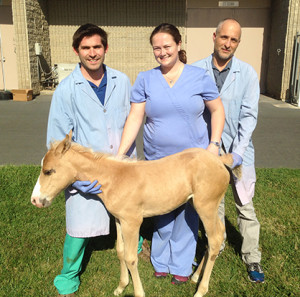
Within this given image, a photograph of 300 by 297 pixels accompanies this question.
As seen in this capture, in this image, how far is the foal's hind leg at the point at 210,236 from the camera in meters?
2.78

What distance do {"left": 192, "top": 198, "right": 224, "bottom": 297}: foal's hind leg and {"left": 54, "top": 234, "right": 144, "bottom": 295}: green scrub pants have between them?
3.72ft

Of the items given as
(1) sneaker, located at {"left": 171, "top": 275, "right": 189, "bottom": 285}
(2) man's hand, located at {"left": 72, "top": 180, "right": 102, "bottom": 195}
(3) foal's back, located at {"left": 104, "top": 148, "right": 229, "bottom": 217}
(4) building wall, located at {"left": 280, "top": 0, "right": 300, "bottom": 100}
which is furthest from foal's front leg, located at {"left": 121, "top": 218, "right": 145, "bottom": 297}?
(4) building wall, located at {"left": 280, "top": 0, "right": 300, "bottom": 100}

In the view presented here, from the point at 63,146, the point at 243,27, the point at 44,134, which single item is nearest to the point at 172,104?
the point at 63,146

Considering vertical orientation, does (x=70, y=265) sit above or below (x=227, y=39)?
below

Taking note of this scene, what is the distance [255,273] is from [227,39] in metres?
2.30

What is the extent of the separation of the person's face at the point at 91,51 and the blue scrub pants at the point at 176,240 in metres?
1.55

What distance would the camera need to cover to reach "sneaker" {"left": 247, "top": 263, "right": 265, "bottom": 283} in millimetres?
3234

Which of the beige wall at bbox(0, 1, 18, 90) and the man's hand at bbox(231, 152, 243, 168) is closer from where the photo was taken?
the man's hand at bbox(231, 152, 243, 168)

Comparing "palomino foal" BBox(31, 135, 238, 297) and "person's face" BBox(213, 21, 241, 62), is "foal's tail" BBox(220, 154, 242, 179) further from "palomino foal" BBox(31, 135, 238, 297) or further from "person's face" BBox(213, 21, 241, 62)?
"person's face" BBox(213, 21, 241, 62)

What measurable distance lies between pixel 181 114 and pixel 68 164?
1.04 m

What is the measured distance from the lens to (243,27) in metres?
14.6

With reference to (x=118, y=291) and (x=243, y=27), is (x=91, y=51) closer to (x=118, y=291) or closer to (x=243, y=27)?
(x=118, y=291)

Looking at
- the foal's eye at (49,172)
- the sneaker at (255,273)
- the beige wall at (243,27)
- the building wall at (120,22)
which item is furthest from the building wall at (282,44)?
the foal's eye at (49,172)

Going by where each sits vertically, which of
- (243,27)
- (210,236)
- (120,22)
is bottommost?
(210,236)
